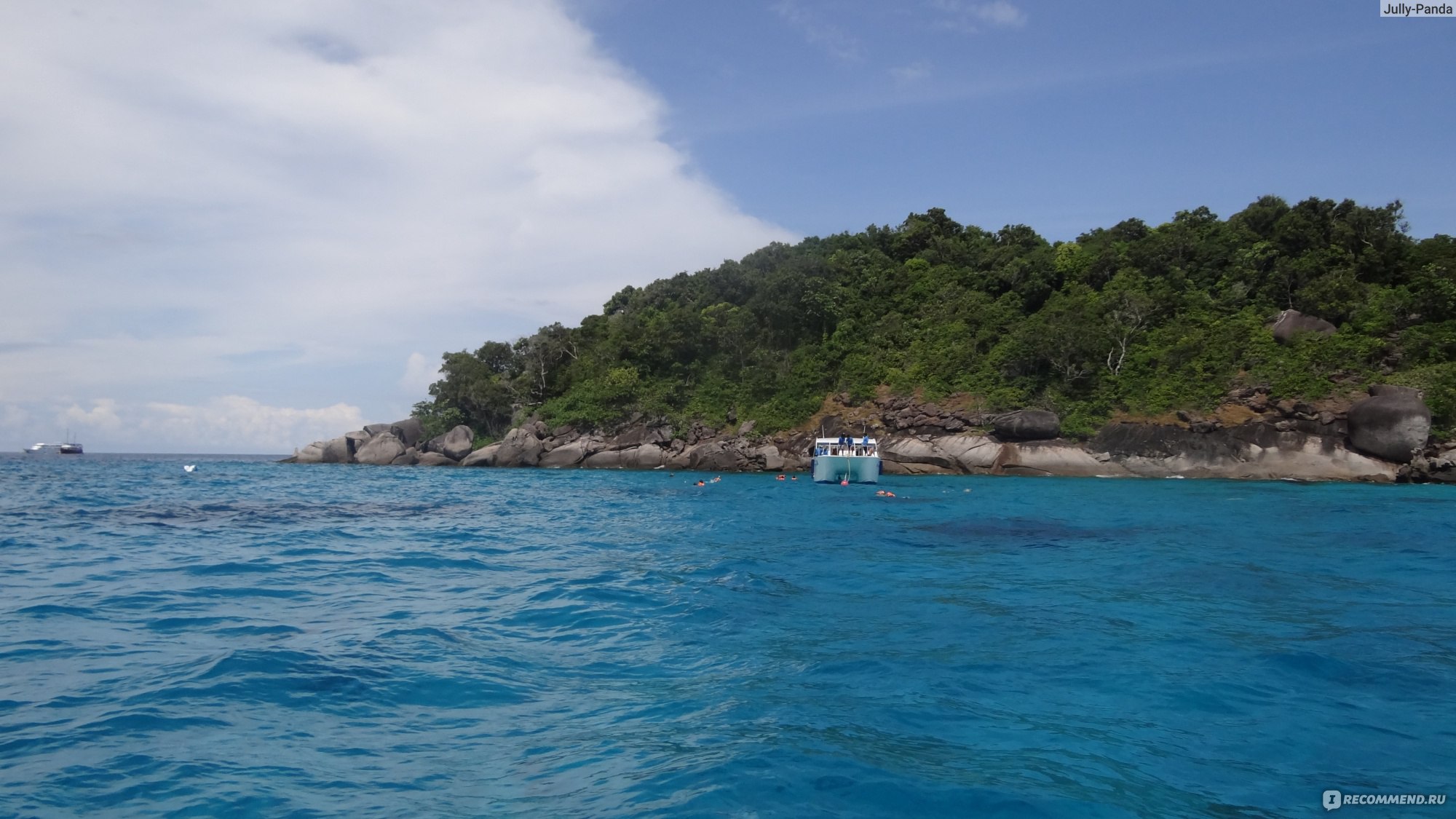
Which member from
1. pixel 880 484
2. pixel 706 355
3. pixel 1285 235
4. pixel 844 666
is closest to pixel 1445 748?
pixel 844 666

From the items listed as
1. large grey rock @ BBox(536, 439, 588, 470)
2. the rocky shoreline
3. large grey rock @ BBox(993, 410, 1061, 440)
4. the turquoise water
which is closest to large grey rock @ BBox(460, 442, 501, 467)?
the rocky shoreline

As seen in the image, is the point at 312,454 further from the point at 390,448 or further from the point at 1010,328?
the point at 1010,328

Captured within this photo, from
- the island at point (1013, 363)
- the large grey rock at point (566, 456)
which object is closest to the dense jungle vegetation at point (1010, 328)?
the island at point (1013, 363)

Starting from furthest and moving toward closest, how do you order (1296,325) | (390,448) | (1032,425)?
(390,448), (1296,325), (1032,425)

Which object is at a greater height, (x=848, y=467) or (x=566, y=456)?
(x=566, y=456)

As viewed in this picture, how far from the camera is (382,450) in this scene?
214 feet

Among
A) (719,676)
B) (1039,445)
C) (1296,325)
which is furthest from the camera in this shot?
(1296,325)

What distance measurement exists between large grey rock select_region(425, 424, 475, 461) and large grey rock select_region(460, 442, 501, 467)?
3.04m

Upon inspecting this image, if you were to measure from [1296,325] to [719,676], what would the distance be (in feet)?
165

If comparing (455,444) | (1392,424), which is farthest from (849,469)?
(455,444)

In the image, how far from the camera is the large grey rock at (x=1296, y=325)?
146 feet

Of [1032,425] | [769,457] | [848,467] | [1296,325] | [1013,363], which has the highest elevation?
[1296,325]

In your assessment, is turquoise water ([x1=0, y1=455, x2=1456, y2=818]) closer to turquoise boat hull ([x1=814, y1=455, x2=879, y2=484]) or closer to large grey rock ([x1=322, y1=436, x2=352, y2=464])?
turquoise boat hull ([x1=814, y1=455, x2=879, y2=484])

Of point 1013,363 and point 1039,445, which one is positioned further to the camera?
point 1013,363
